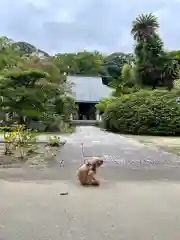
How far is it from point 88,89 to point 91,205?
45128 mm

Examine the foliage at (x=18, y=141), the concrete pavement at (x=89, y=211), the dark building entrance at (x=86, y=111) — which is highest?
the dark building entrance at (x=86, y=111)

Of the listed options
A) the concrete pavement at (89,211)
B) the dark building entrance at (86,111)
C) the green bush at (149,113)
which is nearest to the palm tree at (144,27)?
the green bush at (149,113)

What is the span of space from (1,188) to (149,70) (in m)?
29.9

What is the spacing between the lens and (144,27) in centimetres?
3584

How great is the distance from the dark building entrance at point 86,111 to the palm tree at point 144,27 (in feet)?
48.4

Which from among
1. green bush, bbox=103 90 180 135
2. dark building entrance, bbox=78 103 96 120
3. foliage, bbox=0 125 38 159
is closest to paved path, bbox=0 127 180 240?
foliage, bbox=0 125 38 159

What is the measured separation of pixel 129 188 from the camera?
21.4 feet

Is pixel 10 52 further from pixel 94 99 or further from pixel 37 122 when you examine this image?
pixel 94 99

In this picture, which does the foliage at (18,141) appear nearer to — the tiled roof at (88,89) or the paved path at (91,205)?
the paved path at (91,205)

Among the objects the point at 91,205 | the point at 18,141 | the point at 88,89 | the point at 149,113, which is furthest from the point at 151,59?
the point at 91,205

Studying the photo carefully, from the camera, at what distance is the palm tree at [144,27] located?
35562 millimetres

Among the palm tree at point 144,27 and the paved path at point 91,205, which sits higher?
the palm tree at point 144,27

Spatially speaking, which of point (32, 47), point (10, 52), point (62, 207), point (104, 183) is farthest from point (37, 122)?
point (32, 47)

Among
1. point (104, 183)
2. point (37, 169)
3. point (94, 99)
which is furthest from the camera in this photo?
point (94, 99)
